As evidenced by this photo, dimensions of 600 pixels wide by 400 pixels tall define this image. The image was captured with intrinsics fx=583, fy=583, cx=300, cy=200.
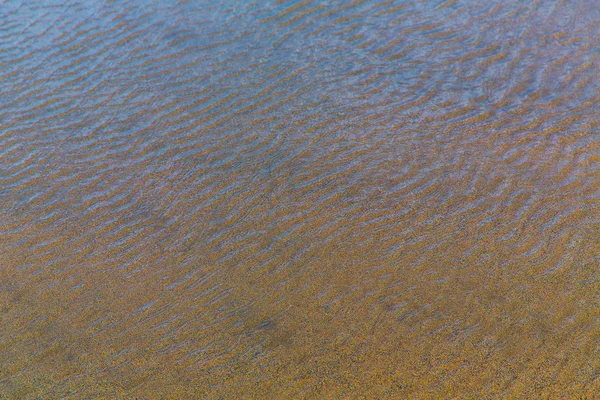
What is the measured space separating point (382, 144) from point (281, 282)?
80.5 inches

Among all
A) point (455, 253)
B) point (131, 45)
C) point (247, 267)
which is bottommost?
point (455, 253)

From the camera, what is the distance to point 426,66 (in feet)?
22.4

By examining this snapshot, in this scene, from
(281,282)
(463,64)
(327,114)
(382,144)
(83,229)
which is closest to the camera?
(281,282)

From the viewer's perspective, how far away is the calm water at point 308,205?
365 cm

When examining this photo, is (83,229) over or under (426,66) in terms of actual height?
over

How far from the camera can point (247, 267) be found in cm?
440

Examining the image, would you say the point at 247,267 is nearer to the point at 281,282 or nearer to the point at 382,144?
the point at 281,282

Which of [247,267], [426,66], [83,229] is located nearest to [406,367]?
[247,267]

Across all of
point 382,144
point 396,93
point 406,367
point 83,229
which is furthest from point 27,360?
point 396,93

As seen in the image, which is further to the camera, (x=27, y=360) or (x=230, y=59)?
(x=230, y=59)

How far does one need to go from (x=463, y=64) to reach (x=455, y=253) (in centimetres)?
330

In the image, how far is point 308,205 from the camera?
4.96m

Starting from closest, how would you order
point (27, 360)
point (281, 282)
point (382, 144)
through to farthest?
point (27, 360), point (281, 282), point (382, 144)

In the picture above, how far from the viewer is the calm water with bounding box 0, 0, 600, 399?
3.65 m
